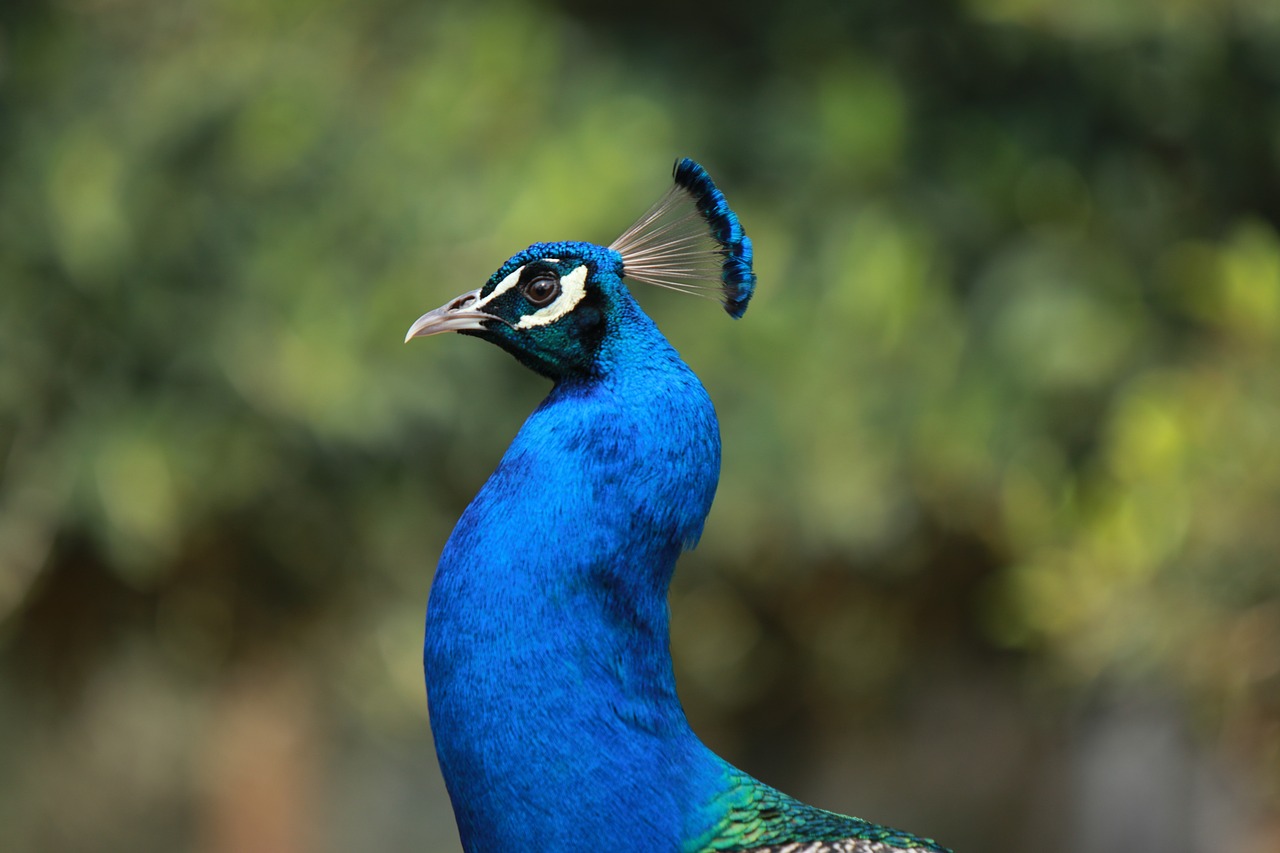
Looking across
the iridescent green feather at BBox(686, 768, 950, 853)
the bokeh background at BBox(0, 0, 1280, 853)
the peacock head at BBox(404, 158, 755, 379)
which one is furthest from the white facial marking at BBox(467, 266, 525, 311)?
the bokeh background at BBox(0, 0, 1280, 853)

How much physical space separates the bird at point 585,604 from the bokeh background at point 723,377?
1.94 m

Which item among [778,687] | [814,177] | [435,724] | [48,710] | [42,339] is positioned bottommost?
[435,724]

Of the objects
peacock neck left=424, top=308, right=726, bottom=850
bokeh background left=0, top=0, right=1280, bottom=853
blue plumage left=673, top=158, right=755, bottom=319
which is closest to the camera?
peacock neck left=424, top=308, right=726, bottom=850

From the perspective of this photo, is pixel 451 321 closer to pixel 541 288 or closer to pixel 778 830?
pixel 541 288

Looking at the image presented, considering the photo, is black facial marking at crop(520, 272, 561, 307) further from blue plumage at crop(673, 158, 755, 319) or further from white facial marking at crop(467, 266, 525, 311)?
blue plumage at crop(673, 158, 755, 319)

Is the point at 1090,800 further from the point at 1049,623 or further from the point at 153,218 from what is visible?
the point at 153,218

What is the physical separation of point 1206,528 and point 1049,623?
0.35 metres

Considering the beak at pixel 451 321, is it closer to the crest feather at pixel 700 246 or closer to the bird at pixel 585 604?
the bird at pixel 585 604

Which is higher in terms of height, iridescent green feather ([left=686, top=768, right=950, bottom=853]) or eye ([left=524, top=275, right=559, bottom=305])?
eye ([left=524, top=275, right=559, bottom=305])

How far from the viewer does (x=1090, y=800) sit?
11.8 feet

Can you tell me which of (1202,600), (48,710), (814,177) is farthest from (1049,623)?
(48,710)

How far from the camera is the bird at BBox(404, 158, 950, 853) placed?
3.44ft

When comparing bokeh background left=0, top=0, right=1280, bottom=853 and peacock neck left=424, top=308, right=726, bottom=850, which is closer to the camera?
peacock neck left=424, top=308, right=726, bottom=850

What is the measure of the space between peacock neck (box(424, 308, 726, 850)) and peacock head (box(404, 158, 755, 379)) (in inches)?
1.5
